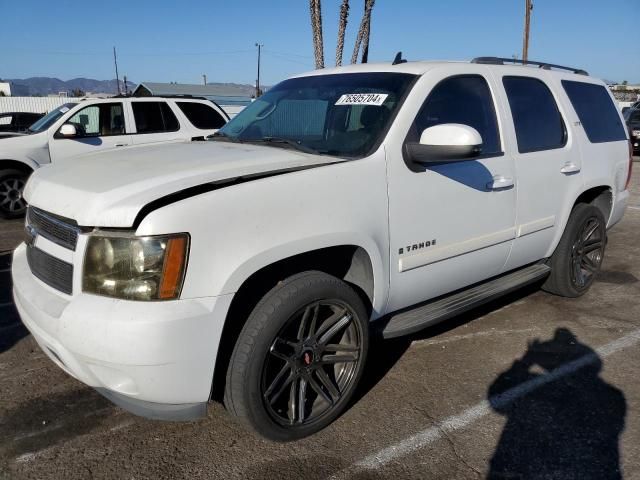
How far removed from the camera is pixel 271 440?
8.75 feet

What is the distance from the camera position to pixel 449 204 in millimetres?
3234

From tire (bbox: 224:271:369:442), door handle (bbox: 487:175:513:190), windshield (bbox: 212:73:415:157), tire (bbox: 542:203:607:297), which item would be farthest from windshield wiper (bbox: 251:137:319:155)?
tire (bbox: 542:203:607:297)

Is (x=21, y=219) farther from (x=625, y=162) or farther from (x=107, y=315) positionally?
(x=625, y=162)

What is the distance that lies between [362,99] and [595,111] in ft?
8.74

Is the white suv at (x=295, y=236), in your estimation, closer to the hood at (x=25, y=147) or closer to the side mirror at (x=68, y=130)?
the side mirror at (x=68, y=130)

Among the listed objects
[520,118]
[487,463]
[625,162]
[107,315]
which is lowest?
[487,463]

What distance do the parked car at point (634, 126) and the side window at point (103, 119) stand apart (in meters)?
15.7

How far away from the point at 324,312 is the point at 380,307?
40 cm

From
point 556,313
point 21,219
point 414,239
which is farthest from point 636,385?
point 21,219

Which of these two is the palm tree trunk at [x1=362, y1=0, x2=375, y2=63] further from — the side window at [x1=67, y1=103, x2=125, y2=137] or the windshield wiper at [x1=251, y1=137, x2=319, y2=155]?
the windshield wiper at [x1=251, y1=137, x2=319, y2=155]

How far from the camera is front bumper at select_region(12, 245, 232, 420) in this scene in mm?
2180

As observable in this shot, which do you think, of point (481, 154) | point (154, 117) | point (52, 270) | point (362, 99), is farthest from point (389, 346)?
point (154, 117)

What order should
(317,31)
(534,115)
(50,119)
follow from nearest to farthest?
(534,115)
(50,119)
(317,31)

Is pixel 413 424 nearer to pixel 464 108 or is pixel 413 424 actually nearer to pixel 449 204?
pixel 449 204
